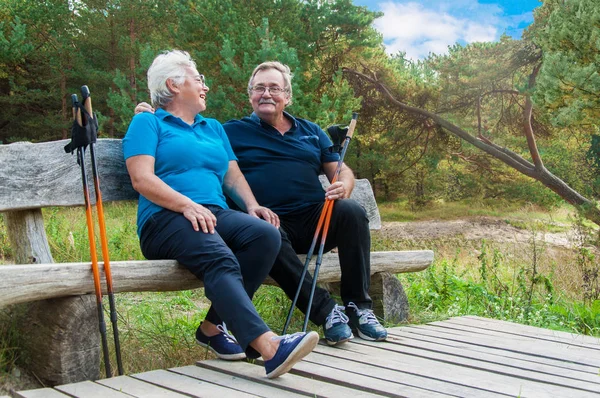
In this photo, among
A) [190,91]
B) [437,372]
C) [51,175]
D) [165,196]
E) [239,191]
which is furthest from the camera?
[239,191]

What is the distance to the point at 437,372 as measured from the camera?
2.31 m

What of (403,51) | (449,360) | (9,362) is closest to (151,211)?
(9,362)

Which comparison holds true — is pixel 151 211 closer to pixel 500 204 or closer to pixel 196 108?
pixel 196 108

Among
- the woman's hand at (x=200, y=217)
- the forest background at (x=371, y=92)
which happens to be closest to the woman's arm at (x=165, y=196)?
the woman's hand at (x=200, y=217)

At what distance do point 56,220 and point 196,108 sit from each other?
4410 mm

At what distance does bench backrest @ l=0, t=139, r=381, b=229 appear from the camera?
254 cm

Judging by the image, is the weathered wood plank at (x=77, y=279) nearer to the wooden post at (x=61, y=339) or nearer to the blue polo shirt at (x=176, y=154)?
the wooden post at (x=61, y=339)

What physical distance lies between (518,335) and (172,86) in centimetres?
212

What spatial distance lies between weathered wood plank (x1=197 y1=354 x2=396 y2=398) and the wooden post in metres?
0.42

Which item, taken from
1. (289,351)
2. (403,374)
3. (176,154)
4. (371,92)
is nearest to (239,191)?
(176,154)

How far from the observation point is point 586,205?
11.8m

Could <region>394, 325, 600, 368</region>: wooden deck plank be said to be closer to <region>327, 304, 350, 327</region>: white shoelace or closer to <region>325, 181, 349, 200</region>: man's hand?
<region>327, 304, 350, 327</region>: white shoelace

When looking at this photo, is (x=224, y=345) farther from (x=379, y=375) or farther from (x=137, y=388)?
(x=379, y=375)

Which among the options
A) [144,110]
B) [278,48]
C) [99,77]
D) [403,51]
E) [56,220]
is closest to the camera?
[144,110]
